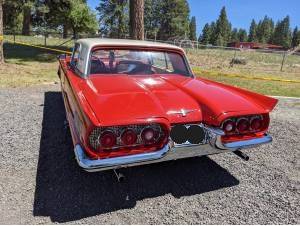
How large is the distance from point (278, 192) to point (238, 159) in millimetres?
937

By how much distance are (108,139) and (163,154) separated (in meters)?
0.59

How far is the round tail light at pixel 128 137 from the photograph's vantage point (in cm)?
313

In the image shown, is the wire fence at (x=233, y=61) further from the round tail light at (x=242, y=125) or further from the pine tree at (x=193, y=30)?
the pine tree at (x=193, y=30)

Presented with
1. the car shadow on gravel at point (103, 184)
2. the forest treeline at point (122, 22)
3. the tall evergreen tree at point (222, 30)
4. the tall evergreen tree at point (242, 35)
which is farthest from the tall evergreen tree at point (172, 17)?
the car shadow on gravel at point (103, 184)

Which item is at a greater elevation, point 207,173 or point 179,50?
point 179,50

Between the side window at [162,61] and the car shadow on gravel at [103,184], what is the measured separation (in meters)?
1.50

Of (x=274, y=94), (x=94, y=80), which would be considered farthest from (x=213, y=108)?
(x=274, y=94)

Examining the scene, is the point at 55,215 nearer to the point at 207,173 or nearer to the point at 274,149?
the point at 207,173

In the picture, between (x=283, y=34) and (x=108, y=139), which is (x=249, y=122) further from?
(x=283, y=34)

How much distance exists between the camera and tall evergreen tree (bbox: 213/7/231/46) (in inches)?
4111

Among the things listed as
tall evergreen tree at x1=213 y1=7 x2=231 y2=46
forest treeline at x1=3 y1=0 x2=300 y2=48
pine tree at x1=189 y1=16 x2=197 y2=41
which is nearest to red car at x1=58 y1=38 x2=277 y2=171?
forest treeline at x1=3 y1=0 x2=300 y2=48

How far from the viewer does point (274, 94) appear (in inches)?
365

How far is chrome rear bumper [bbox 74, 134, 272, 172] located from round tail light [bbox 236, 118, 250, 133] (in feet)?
0.46

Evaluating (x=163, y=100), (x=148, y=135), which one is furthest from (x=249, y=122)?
(x=148, y=135)
